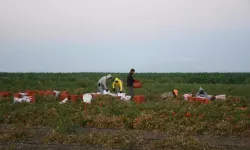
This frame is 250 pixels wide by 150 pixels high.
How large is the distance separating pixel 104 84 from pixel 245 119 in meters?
7.54

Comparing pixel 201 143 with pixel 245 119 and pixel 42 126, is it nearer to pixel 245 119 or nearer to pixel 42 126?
pixel 245 119

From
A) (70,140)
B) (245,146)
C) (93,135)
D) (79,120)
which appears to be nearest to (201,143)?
(245,146)

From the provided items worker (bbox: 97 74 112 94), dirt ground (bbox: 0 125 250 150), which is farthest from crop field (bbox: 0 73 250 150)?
worker (bbox: 97 74 112 94)

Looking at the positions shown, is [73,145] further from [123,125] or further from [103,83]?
[103,83]

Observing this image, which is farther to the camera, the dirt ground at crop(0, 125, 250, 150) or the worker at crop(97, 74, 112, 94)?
the worker at crop(97, 74, 112, 94)

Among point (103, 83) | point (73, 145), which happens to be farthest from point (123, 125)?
point (103, 83)

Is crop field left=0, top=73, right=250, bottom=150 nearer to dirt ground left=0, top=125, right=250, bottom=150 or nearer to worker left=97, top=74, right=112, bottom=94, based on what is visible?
dirt ground left=0, top=125, right=250, bottom=150

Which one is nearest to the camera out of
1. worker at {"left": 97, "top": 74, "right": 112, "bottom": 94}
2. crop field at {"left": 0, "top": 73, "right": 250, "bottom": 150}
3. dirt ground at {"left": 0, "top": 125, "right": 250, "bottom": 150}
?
dirt ground at {"left": 0, "top": 125, "right": 250, "bottom": 150}

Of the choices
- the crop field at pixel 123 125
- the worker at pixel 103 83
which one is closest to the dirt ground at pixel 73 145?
the crop field at pixel 123 125

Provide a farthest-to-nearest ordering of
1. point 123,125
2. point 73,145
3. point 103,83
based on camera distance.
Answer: point 103,83 < point 123,125 < point 73,145

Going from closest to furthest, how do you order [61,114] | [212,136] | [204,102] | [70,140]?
[70,140] → [212,136] → [61,114] → [204,102]

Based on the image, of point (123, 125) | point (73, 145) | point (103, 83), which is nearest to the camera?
point (73, 145)

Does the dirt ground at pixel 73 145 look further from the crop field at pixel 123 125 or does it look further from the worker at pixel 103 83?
the worker at pixel 103 83

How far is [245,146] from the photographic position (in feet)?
24.2
